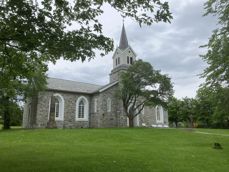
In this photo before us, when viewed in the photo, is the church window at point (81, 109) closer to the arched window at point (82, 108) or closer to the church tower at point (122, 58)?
the arched window at point (82, 108)

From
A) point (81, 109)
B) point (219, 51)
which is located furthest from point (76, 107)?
point (219, 51)

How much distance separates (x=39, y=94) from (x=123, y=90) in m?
11.1

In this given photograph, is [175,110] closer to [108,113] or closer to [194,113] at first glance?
[194,113]

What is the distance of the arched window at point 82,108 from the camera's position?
114 ft

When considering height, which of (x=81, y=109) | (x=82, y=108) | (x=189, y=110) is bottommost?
(x=81, y=109)

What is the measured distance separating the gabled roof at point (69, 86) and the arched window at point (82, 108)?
52.2 inches

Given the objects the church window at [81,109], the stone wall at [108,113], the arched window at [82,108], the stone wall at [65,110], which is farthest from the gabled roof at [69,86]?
the stone wall at [108,113]

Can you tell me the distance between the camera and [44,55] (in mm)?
9797

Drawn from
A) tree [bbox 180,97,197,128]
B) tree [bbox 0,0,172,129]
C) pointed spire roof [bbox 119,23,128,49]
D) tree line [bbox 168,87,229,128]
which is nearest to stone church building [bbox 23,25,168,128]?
pointed spire roof [bbox 119,23,128,49]

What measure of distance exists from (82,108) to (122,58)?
441 inches

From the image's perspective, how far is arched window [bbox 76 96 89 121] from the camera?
34.8 meters

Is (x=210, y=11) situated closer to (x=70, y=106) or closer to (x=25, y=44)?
(x=25, y=44)

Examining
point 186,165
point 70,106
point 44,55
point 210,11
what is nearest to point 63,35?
point 44,55

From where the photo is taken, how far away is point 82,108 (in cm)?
3547
